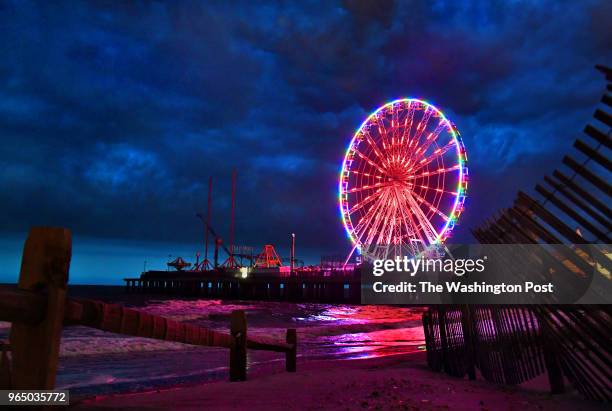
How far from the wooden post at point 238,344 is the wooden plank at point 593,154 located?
4.19m

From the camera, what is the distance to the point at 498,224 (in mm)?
6191

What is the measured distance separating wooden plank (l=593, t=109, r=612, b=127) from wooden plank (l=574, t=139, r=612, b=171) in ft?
0.79

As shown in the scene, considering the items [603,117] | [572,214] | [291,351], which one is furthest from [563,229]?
[291,351]

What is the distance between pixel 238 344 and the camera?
6.25m

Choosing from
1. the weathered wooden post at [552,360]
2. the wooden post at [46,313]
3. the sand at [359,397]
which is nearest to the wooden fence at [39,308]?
the wooden post at [46,313]

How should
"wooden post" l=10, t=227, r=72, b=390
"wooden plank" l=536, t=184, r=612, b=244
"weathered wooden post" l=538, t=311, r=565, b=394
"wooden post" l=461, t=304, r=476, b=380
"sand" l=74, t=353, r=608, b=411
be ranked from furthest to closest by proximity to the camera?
1. "wooden post" l=461, t=304, r=476, b=380
2. "weathered wooden post" l=538, t=311, r=565, b=394
3. "sand" l=74, t=353, r=608, b=411
4. "wooden plank" l=536, t=184, r=612, b=244
5. "wooden post" l=10, t=227, r=72, b=390

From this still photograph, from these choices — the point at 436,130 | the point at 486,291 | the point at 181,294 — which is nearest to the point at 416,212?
the point at 436,130

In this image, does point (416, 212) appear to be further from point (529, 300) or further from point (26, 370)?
point (26, 370)

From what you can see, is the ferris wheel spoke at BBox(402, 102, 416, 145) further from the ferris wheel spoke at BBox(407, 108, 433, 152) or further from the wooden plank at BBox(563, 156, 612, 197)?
the wooden plank at BBox(563, 156, 612, 197)

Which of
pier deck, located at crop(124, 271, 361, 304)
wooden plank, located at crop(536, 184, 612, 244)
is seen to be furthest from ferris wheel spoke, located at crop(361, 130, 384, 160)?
wooden plank, located at crop(536, 184, 612, 244)

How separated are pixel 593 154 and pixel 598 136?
0.15 metres

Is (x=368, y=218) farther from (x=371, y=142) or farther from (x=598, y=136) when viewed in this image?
(x=598, y=136)

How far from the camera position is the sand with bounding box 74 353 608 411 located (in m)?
5.14

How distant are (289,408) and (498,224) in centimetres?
352
